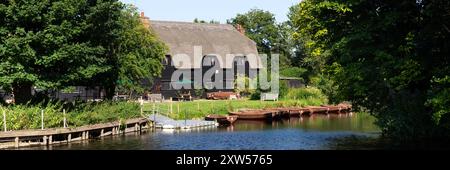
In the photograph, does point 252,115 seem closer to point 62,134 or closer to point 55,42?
point 62,134

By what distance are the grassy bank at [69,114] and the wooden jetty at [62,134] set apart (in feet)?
1.83

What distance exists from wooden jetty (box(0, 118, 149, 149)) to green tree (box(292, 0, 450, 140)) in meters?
16.5

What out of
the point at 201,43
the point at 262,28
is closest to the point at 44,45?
the point at 201,43

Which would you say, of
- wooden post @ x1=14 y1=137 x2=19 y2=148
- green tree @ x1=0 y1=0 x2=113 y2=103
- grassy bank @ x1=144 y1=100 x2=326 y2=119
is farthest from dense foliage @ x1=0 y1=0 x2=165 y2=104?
grassy bank @ x1=144 y1=100 x2=326 y2=119

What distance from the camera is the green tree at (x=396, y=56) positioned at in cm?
2330

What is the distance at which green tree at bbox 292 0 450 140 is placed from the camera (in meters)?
23.3

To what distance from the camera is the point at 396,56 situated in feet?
83.1

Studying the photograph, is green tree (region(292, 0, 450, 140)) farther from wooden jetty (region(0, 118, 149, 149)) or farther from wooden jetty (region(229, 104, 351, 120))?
wooden jetty (region(229, 104, 351, 120))

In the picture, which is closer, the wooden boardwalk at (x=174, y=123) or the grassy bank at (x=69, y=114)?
the grassy bank at (x=69, y=114)

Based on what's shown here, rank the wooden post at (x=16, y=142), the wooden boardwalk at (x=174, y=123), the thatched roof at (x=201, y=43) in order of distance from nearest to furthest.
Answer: the wooden post at (x=16, y=142) < the wooden boardwalk at (x=174, y=123) < the thatched roof at (x=201, y=43)

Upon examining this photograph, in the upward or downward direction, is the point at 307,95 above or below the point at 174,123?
above

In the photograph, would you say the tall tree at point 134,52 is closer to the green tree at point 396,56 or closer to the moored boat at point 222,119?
the moored boat at point 222,119

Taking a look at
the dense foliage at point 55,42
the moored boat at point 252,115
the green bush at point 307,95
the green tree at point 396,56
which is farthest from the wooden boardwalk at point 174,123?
the green bush at point 307,95

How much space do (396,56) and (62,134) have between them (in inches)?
809
